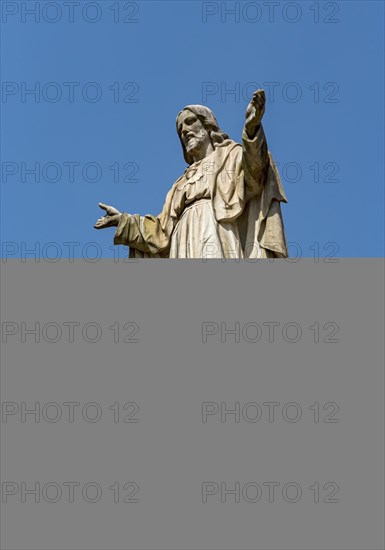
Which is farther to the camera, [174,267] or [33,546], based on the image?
[174,267]

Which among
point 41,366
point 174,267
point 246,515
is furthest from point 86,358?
point 246,515

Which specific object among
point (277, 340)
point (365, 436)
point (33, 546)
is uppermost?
point (277, 340)

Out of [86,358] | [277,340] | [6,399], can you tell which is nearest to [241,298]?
[277,340]

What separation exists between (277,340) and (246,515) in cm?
144

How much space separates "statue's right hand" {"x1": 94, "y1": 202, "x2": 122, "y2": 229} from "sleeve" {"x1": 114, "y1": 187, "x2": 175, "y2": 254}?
0.05 meters

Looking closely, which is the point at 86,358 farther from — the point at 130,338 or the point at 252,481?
the point at 252,481

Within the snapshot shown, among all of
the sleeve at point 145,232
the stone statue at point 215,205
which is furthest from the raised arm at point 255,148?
the sleeve at point 145,232

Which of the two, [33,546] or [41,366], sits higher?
[41,366]

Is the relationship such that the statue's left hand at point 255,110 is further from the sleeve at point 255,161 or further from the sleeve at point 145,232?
the sleeve at point 145,232

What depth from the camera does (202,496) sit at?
9375 millimetres

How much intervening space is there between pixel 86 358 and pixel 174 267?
1091mm

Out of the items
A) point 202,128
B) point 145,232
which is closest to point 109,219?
point 145,232

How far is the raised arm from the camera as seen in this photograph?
1151 cm

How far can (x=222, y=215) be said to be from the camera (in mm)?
12094
